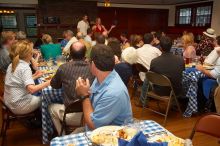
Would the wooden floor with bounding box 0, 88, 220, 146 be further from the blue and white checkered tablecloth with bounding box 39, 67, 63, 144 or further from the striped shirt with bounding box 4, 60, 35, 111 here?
the striped shirt with bounding box 4, 60, 35, 111

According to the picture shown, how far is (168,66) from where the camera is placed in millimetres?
3119

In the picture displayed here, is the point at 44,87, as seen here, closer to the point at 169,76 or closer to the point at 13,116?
the point at 13,116

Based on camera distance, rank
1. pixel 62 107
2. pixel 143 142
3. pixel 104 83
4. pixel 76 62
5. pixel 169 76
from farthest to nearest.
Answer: pixel 169 76
pixel 62 107
pixel 76 62
pixel 104 83
pixel 143 142

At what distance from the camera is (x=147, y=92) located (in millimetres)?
3359

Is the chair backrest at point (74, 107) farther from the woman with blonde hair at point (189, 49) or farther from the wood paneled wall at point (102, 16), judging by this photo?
the wood paneled wall at point (102, 16)

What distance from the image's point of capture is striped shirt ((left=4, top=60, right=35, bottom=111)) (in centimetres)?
239

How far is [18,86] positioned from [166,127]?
2.06 m

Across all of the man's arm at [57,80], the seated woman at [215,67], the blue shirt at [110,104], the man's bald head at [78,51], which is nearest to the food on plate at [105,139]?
the blue shirt at [110,104]

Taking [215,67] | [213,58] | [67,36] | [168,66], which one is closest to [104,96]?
[168,66]

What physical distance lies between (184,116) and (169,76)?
837mm

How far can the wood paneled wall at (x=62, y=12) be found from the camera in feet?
31.4

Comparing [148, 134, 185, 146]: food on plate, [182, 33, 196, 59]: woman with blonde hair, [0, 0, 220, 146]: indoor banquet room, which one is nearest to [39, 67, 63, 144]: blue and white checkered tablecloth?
[0, 0, 220, 146]: indoor banquet room

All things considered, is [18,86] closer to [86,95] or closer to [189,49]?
[86,95]

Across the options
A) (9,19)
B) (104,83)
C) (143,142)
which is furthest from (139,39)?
(9,19)
